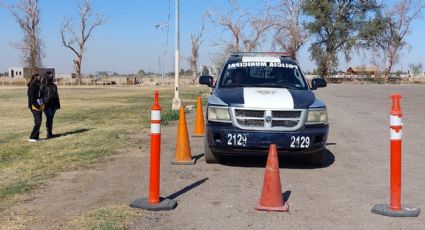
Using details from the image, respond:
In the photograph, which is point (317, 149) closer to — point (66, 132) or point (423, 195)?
point (423, 195)

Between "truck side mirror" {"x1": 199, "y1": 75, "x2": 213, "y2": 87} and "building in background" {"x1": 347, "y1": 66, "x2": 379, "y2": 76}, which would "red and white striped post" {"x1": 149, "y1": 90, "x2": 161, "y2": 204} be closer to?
"truck side mirror" {"x1": 199, "y1": 75, "x2": 213, "y2": 87}

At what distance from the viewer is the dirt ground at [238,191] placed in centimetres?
559

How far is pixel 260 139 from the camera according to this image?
7875mm

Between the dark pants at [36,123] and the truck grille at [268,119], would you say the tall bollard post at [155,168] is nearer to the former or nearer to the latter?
the truck grille at [268,119]

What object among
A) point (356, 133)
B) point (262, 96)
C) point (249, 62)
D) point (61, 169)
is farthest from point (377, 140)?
point (61, 169)

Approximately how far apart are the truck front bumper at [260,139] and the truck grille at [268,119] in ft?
0.31

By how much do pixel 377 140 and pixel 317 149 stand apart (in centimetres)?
466

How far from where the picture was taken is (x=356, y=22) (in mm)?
71812

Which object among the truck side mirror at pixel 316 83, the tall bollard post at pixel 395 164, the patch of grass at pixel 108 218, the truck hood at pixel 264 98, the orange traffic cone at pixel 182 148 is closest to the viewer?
the patch of grass at pixel 108 218

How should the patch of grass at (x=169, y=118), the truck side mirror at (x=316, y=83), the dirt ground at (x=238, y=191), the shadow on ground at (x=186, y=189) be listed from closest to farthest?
the dirt ground at (x=238, y=191) < the shadow on ground at (x=186, y=189) < the truck side mirror at (x=316, y=83) < the patch of grass at (x=169, y=118)

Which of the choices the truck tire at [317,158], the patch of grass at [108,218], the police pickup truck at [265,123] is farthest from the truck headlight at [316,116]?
the patch of grass at [108,218]

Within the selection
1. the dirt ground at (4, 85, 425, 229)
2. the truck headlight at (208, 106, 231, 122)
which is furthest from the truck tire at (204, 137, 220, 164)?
the truck headlight at (208, 106, 231, 122)

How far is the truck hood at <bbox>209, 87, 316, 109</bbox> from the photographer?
802 cm

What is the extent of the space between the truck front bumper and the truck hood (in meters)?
0.36
